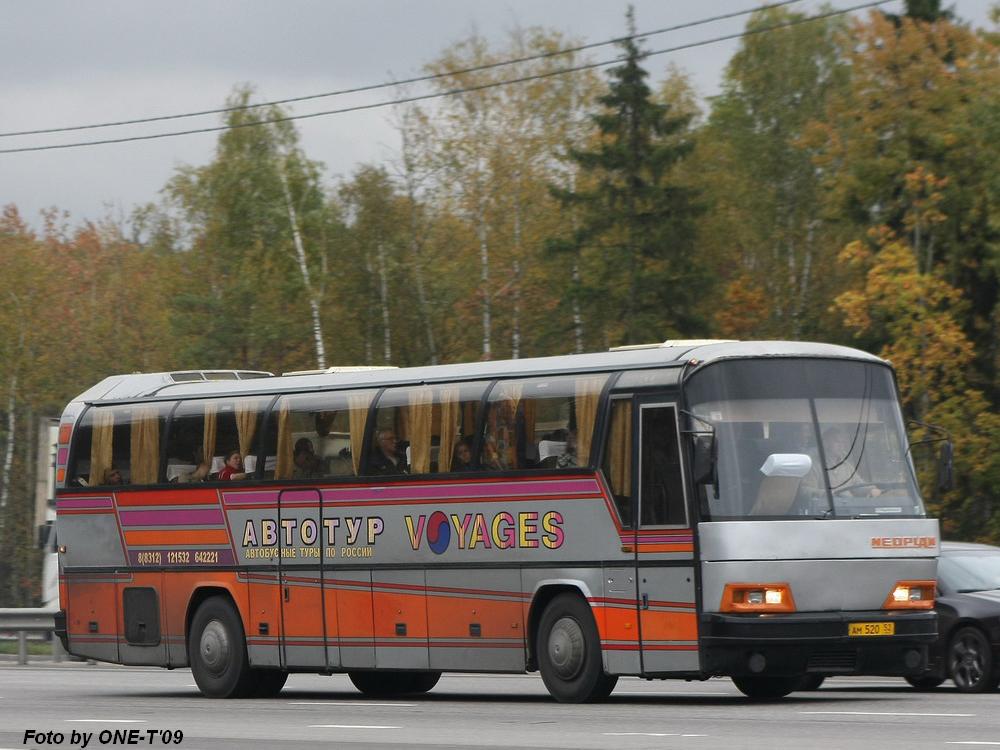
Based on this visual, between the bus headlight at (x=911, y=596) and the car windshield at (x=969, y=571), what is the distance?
3.46 metres

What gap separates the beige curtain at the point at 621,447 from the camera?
17.8 m

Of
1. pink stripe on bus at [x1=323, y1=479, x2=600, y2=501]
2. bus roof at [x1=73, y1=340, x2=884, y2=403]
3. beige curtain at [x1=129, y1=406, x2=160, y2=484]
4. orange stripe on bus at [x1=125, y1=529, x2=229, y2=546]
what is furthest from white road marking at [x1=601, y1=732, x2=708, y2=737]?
beige curtain at [x1=129, y1=406, x2=160, y2=484]

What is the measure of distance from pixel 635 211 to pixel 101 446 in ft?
103

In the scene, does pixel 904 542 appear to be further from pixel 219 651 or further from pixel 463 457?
pixel 219 651

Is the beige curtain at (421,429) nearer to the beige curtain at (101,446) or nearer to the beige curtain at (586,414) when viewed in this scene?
the beige curtain at (586,414)

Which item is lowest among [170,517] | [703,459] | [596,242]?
[170,517]

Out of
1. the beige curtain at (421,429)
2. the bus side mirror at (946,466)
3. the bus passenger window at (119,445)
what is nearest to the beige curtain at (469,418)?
the beige curtain at (421,429)

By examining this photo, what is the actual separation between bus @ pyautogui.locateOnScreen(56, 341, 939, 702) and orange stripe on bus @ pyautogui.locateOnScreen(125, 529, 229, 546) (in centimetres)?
3

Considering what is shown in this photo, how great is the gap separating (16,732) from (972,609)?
31.1 ft

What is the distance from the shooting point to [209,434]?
21.9m

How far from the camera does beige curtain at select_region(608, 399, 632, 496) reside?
17781 mm

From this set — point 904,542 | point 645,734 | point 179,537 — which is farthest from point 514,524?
point 179,537

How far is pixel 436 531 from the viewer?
768 inches

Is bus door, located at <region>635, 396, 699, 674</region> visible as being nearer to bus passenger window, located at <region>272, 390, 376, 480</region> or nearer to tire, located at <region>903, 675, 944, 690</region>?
bus passenger window, located at <region>272, 390, 376, 480</region>
